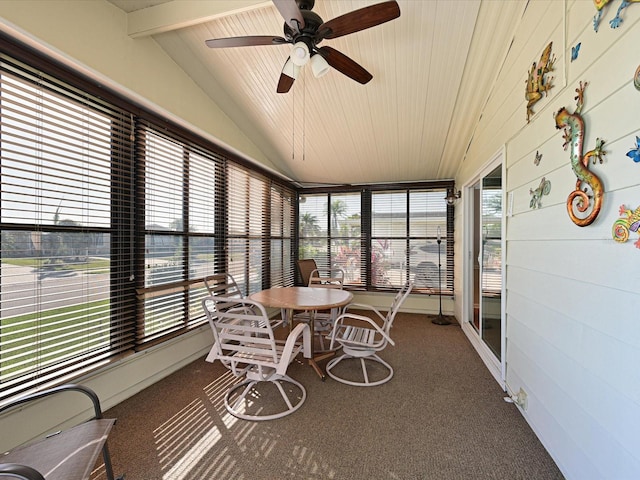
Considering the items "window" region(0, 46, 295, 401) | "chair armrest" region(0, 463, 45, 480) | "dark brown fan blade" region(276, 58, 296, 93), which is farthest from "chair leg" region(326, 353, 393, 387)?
"dark brown fan blade" region(276, 58, 296, 93)

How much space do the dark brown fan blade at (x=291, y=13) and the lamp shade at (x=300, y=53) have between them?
90mm

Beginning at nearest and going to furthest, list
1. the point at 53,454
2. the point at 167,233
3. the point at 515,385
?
1. the point at 53,454
2. the point at 515,385
3. the point at 167,233

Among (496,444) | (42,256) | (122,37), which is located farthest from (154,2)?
(496,444)

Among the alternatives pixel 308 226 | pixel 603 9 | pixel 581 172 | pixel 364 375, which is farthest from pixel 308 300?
pixel 308 226

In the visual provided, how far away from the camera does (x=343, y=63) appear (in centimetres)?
215

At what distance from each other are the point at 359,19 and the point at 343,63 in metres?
0.43

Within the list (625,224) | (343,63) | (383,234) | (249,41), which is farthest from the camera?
(383,234)

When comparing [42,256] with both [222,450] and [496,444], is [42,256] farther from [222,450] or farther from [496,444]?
[496,444]

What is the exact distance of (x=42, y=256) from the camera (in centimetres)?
180

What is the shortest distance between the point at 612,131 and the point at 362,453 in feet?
7.04

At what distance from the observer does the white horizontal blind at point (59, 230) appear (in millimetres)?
1659

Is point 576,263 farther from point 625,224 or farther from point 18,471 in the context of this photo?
point 18,471

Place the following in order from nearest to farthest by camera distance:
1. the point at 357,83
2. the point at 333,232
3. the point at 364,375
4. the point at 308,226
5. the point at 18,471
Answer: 1. the point at 18,471
2. the point at 364,375
3. the point at 357,83
4. the point at 333,232
5. the point at 308,226

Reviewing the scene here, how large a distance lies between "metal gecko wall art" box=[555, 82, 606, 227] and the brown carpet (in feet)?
4.88
